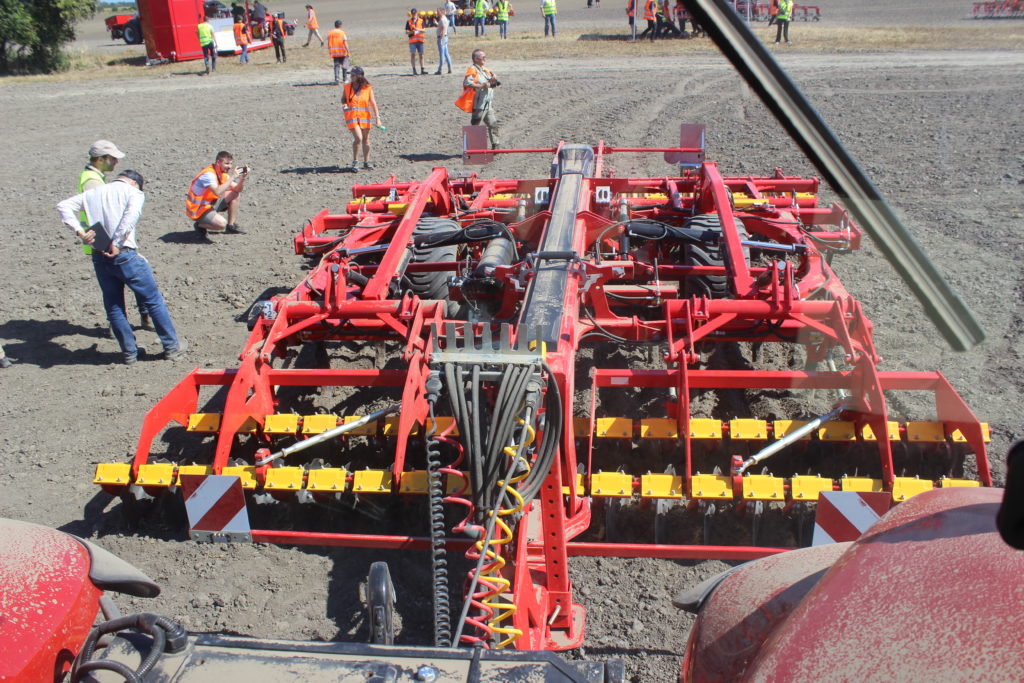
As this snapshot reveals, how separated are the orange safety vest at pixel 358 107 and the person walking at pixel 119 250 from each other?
5592mm

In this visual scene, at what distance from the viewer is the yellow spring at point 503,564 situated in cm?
283

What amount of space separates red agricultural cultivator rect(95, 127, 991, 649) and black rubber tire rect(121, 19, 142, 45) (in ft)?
112

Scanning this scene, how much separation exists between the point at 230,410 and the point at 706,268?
3.39 metres

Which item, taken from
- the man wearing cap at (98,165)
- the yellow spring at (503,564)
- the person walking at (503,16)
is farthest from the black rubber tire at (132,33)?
the yellow spring at (503,564)

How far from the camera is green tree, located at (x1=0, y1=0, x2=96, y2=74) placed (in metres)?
24.8

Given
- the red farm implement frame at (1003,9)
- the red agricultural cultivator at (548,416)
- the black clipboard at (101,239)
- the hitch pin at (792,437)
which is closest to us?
the red farm implement frame at (1003,9)

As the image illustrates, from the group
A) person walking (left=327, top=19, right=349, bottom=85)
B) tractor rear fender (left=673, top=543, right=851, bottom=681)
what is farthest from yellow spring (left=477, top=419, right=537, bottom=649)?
person walking (left=327, top=19, right=349, bottom=85)

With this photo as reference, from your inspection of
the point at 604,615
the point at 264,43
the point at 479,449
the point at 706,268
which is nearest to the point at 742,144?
the point at 706,268

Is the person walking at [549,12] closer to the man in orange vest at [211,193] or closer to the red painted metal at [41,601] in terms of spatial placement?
the man in orange vest at [211,193]

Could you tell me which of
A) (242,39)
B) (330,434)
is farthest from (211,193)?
(242,39)

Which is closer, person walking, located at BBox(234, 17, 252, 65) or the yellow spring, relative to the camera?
the yellow spring

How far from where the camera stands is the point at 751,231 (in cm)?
666

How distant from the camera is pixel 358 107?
11672mm

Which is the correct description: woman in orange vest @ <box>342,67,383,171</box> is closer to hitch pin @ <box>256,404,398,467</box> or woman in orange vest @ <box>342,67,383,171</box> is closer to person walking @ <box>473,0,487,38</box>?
hitch pin @ <box>256,404,398,467</box>
